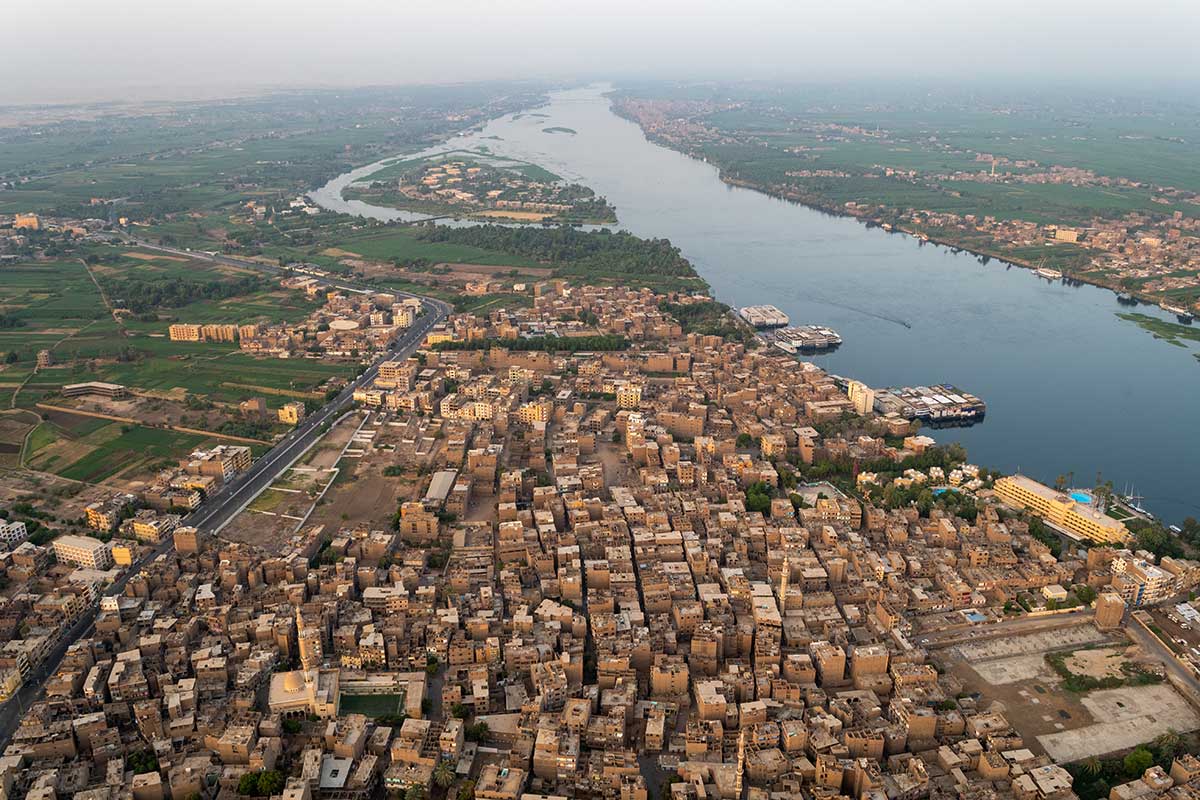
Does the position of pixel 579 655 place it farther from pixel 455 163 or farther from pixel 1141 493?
pixel 455 163

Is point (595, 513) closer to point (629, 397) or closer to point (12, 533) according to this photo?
point (629, 397)

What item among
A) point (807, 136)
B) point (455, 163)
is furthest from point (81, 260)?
point (807, 136)

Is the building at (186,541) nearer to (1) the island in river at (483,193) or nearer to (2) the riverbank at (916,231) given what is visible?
(2) the riverbank at (916,231)

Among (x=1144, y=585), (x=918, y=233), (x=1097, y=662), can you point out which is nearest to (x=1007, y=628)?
(x=1097, y=662)

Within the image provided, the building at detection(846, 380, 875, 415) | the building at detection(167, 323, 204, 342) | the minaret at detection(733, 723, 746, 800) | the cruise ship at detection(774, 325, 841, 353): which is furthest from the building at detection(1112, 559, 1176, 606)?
the building at detection(167, 323, 204, 342)

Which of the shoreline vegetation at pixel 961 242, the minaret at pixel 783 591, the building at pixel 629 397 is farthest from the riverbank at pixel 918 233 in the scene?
the minaret at pixel 783 591

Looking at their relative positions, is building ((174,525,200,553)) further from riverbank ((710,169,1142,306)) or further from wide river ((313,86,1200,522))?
riverbank ((710,169,1142,306))

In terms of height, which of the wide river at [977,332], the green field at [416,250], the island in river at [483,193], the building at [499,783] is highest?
the island in river at [483,193]
